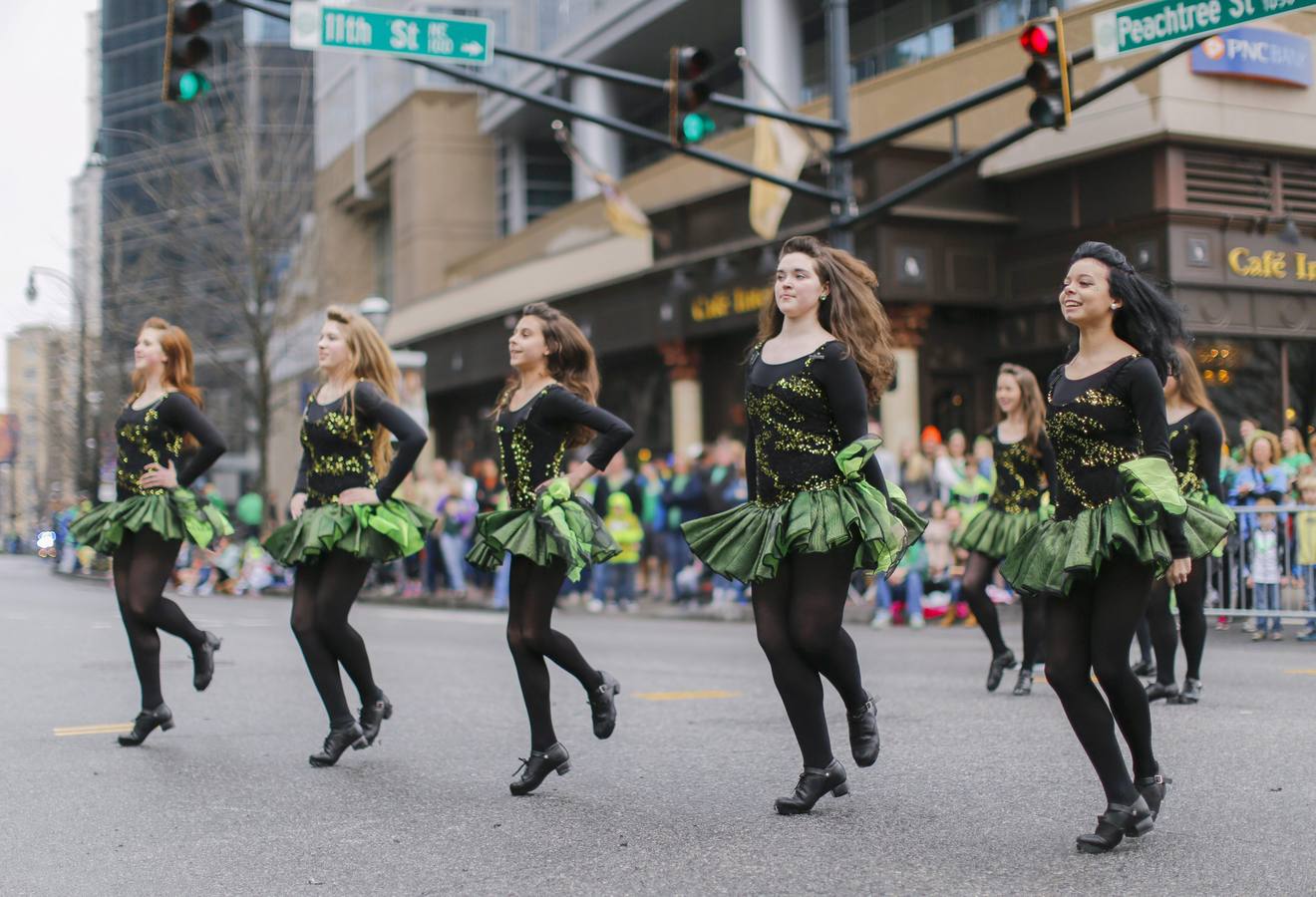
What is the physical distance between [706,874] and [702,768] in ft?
6.51

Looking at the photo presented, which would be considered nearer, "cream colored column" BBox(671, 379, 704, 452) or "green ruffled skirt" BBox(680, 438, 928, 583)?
"green ruffled skirt" BBox(680, 438, 928, 583)

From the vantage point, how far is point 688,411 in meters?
26.4

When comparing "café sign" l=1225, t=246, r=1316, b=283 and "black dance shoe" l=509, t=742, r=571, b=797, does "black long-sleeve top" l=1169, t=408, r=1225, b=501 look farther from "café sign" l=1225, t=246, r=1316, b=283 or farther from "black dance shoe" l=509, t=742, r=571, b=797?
"café sign" l=1225, t=246, r=1316, b=283

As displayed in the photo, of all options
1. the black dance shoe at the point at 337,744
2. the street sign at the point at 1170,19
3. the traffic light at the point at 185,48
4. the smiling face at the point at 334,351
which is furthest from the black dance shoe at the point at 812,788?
the traffic light at the point at 185,48

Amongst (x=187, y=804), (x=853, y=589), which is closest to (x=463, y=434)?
(x=853, y=589)

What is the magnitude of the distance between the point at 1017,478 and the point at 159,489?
16.2 ft

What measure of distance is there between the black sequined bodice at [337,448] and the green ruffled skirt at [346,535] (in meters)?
0.11

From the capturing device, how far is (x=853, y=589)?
1883 centimetres

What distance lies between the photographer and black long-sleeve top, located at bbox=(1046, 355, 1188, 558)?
509 centimetres

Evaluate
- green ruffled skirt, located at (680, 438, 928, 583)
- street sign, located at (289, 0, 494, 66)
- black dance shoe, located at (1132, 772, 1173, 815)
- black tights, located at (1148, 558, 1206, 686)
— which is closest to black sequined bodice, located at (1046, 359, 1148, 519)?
green ruffled skirt, located at (680, 438, 928, 583)

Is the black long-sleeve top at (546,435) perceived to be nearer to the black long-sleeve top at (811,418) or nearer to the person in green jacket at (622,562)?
the black long-sleeve top at (811,418)

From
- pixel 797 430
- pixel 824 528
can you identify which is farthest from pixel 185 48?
pixel 824 528

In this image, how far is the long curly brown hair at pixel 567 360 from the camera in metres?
6.62

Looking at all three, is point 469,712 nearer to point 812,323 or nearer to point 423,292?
point 812,323
